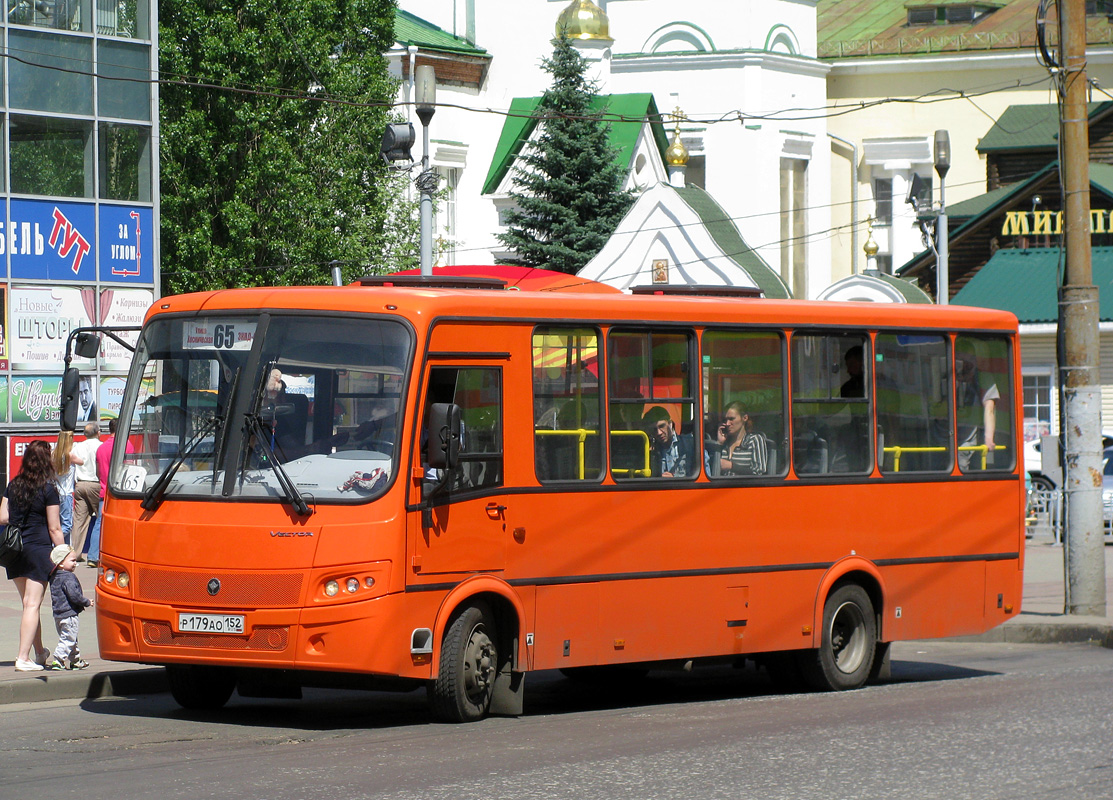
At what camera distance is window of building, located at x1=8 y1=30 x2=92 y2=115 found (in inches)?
988

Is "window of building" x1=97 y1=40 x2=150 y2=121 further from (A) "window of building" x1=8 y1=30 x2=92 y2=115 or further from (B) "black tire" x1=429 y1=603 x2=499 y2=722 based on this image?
(B) "black tire" x1=429 y1=603 x2=499 y2=722

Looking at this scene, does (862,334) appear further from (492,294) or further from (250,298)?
(250,298)

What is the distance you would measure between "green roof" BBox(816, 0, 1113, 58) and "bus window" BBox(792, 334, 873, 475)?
56.6 metres

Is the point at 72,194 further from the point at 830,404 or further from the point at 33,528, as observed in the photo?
the point at 830,404

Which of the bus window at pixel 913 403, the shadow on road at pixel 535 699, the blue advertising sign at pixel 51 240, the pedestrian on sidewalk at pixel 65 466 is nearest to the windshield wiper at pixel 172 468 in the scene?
the shadow on road at pixel 535 699

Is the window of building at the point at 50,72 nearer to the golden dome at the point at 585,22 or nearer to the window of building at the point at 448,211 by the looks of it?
the window of building at the point at 448,211

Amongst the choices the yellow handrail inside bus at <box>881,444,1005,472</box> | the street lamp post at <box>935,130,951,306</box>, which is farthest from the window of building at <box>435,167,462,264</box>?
the yellow handrail inside bus at <box>881,444,1005,472</box>

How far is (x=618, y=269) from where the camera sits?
1684 inches

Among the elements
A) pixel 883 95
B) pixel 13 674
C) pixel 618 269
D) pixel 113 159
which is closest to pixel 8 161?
pixel 113 159

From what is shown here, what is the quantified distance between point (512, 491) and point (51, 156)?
54.6ft

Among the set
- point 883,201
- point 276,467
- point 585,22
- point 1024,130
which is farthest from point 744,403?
point 883,201

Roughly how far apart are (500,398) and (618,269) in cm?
3181

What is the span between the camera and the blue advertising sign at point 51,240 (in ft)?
81.8

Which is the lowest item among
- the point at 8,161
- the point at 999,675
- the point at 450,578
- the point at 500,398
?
the point at 999,675
